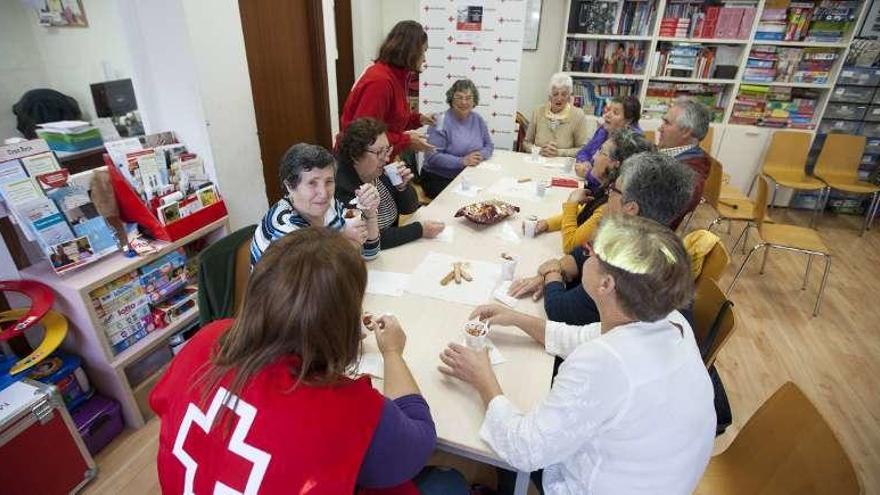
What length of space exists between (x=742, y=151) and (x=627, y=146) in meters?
3.53

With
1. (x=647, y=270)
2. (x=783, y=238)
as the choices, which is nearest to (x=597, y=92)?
(x=783, y=238)

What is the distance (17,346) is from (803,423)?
2.79 meters

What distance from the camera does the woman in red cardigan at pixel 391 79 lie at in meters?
2.90

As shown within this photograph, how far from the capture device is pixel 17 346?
1.88 meters

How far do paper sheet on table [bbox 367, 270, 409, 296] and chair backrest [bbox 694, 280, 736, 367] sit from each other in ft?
3.58

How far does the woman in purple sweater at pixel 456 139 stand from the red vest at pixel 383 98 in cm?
Result: 49

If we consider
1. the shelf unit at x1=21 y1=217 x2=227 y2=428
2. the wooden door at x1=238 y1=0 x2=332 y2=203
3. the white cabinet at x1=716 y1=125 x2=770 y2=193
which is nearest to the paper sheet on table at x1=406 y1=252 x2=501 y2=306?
the shelf unit at x1=21 y1=217 x2=227 y2=428

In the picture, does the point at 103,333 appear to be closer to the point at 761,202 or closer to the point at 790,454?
the point at 790,454

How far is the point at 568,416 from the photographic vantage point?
98 cm

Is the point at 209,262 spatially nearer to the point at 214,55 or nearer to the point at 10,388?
the point at 10,388

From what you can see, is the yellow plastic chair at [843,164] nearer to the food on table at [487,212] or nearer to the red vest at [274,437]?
the food on table at [487,212]

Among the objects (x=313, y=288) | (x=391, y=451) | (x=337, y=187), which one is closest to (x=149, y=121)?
(x=337, y=187)

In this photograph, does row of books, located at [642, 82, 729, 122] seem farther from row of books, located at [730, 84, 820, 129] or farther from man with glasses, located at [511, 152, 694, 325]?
man with glasses, located at [511, 152, 694, 325]

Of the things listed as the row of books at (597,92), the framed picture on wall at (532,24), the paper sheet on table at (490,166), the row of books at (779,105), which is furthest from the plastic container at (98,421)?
the row of books at (779,105)
